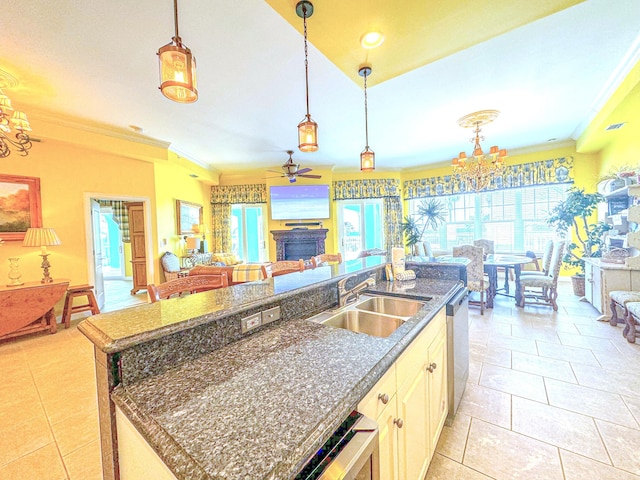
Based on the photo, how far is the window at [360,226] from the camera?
6.91 metres

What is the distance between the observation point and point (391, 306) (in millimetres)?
1774

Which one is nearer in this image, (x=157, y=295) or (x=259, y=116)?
(x=157, y=295)

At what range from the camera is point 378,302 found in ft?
5.88

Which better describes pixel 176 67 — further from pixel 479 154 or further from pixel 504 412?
pixel 479 154

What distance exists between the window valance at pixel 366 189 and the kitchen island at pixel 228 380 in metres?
5.58

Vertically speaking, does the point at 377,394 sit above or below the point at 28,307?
above

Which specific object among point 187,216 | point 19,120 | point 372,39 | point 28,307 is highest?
point 372,39

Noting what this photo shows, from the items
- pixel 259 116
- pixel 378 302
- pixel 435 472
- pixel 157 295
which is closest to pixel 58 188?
pixel 259 116

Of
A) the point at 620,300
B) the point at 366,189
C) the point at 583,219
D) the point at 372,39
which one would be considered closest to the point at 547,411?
the point at 620,300

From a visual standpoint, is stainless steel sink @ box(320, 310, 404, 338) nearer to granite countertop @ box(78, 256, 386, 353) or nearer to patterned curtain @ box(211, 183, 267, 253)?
granite countertop @ box(78, 256, 386, 353)

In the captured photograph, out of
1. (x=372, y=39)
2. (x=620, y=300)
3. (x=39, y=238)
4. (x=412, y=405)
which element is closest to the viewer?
(x=412, y=405)

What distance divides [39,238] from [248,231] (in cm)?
422

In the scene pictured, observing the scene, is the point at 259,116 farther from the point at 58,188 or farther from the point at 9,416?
the point at 9,416

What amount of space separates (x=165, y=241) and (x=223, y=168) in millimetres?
2375
